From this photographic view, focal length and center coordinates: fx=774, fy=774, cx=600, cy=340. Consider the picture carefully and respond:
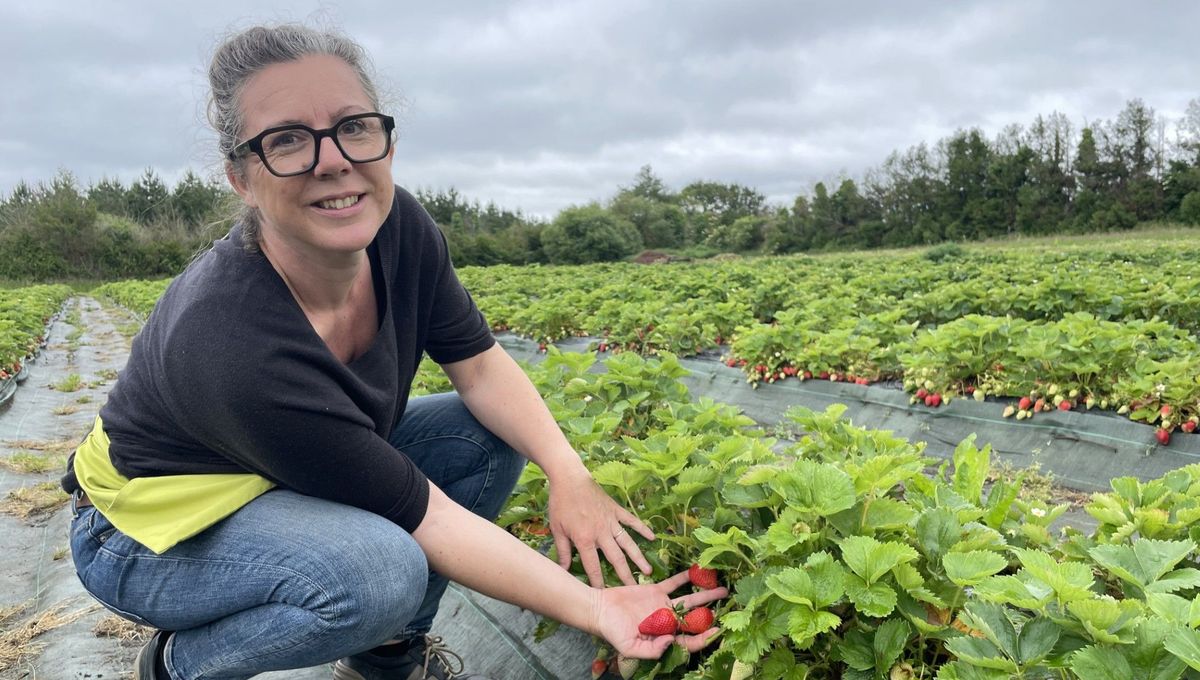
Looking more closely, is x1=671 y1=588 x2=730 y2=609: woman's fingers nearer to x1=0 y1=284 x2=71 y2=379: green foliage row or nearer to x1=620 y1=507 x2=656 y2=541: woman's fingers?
x1=620 y1=507 x2=656 y2=541: woman's fingers

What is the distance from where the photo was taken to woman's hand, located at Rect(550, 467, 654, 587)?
6.01 ft

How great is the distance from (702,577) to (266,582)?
926 millimetres

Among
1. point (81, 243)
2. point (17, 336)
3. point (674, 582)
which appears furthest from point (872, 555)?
point (81, 243)

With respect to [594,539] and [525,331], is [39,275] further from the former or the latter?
[594,539]

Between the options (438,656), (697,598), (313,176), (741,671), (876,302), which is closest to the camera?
(741,671)

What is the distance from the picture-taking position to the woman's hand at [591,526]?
6.01ft

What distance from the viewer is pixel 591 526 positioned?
1.88 meters

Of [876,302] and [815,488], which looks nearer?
[815,488]

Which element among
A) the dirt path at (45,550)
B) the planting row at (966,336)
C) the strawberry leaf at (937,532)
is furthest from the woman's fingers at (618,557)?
the planting row at (966,336)

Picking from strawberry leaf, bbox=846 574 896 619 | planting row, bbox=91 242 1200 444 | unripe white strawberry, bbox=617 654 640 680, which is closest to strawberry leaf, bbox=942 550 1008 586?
strawberry leaf, bbox=846 574 896 619

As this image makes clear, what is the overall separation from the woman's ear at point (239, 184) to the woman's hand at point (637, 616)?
1122 millimetres

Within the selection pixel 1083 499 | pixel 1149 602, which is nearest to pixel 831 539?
pixel 1149 602

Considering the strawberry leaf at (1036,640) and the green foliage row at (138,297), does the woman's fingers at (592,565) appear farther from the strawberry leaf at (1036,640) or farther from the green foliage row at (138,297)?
the green foliage row at (138,297)

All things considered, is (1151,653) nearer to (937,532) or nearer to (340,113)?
(937,532)
